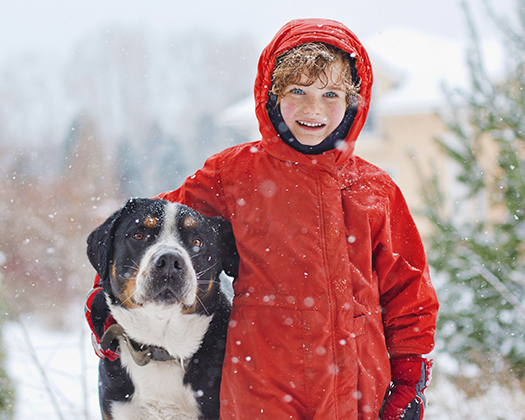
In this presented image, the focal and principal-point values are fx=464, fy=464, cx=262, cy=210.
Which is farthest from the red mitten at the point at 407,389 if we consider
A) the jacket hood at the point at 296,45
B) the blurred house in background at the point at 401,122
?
the blurred house in background at the point at 401,122

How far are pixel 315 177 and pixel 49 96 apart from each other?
1365 cm

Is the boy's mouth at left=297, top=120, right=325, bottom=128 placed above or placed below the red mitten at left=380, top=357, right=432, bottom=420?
above

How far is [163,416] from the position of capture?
6.21ft

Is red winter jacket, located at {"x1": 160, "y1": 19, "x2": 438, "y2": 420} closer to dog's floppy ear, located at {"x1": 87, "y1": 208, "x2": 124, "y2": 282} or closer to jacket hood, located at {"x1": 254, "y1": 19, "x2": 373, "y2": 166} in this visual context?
jacket hood, located at {"x1": 254, "y1": 19, "x2": 373, "y2": 166}

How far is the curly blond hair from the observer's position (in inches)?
70.6

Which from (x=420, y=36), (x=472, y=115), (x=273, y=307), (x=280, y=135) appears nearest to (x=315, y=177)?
(x=280, y=135)

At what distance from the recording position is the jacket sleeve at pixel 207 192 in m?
1.97

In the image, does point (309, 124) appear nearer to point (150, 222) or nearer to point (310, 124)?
point (310, 124)

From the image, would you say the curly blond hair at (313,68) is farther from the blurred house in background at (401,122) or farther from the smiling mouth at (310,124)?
the blurred house in background at (401,122)

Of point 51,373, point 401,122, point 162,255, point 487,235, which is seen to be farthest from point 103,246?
point 401,122

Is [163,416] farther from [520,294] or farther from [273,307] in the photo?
→ [520,294]

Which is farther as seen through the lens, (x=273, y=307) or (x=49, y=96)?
(x=49, y=96)

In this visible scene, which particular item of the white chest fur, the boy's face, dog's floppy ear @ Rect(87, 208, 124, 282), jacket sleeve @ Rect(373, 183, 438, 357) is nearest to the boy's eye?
the boy's face

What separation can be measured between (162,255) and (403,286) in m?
0.98
